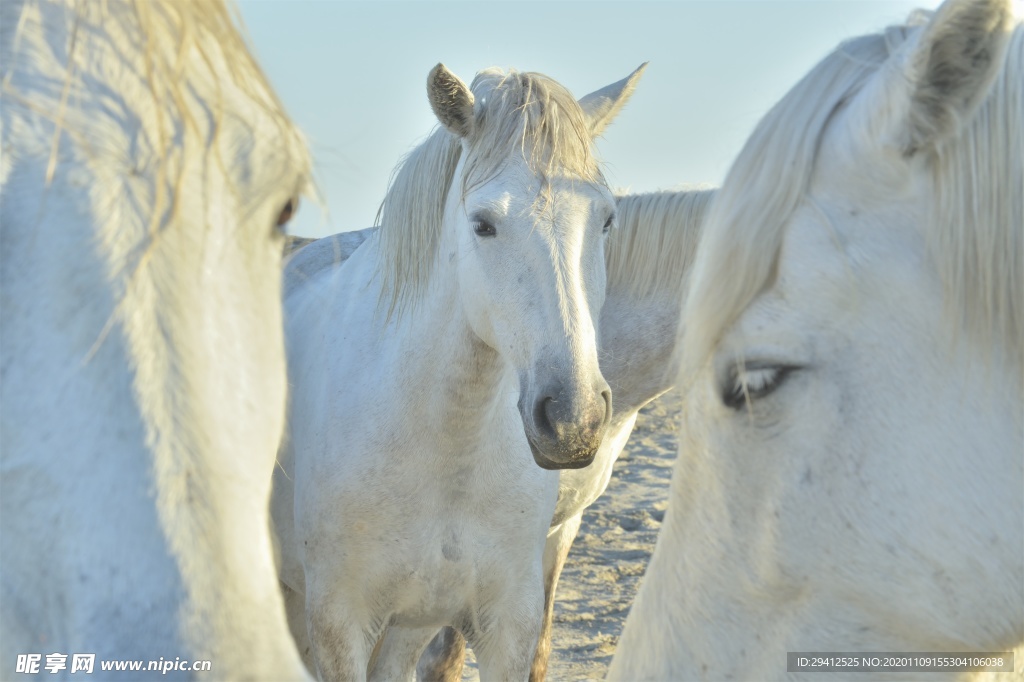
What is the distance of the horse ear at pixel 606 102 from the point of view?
135 inches

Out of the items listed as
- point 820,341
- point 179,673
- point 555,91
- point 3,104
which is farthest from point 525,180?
point 179,673

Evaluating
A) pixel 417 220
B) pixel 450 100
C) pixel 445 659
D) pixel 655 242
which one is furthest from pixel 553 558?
pixel 450 100

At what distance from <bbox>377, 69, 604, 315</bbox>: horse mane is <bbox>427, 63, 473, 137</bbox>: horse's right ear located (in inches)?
1.5

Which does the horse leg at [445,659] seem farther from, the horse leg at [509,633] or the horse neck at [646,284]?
the horse neck at [646,284]

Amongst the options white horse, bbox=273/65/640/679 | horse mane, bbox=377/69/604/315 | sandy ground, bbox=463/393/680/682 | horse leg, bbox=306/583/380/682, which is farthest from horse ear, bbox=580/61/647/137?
sandy ground, bbox=463/393/680/682

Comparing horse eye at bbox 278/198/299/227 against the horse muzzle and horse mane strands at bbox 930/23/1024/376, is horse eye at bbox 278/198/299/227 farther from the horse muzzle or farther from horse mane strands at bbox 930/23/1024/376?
the horse muzzle

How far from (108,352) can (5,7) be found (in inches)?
21.5

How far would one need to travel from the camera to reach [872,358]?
1433 mm

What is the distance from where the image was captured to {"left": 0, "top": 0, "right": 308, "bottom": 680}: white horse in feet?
3.84

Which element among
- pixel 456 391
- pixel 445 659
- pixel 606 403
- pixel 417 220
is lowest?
pixel 445 659

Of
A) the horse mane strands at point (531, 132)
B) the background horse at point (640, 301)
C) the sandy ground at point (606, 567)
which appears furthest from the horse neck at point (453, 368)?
the sandy ground at point (606, 567)

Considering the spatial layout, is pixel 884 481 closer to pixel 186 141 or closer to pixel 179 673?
pixel 179 673

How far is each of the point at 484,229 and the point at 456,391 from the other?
1.71 ft

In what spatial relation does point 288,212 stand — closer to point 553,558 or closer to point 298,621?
point 298,621
